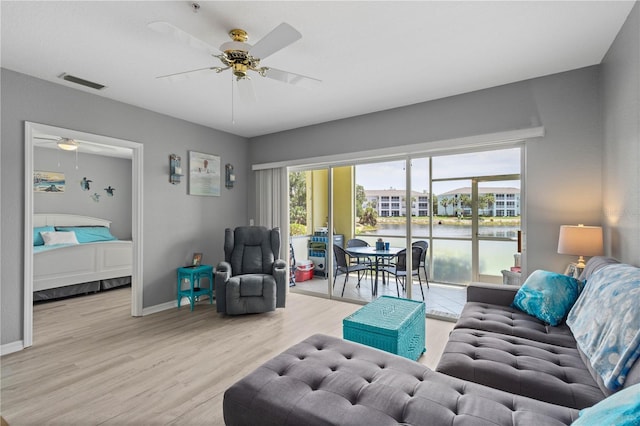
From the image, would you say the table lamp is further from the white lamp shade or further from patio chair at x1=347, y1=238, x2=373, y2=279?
patio chair at x1=347, y1=238, x2=373, y2=279

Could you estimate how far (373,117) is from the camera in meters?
4.09

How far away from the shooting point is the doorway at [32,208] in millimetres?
2902

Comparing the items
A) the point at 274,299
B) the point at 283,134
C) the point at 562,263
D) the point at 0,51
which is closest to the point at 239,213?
the point at 283,134

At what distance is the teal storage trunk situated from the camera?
7.33 ft

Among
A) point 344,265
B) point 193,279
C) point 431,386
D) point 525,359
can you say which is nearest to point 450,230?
point 344,265

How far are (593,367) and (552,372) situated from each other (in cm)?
17

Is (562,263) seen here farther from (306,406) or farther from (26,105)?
(26,105)

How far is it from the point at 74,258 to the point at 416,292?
5.17 metres

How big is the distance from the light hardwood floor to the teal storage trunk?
0.30m

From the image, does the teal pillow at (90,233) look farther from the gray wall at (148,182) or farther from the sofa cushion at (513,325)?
the sofa cushion at (513,325)

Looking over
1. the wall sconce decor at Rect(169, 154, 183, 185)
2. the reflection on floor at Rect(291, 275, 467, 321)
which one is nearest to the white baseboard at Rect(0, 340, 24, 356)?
the wall sconce decor at Rect(169, 154, 183, 185)

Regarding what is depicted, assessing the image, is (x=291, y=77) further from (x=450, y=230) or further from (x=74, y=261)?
(x=74, y=261)

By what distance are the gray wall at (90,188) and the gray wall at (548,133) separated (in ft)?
20.2

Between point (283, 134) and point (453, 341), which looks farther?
point (283, 134)
